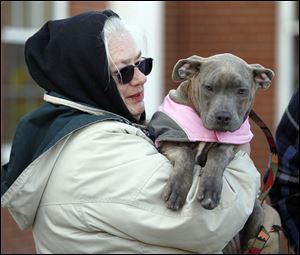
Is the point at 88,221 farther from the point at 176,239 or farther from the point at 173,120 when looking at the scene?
the point at 173,120

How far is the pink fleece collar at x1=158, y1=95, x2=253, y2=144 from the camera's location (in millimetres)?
3117

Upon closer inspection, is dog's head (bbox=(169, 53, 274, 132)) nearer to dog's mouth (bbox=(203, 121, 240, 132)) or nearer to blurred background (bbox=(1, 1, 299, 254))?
dog's mouth (bbox=(203, 121, 240, 132))

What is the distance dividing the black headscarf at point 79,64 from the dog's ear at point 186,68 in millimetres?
274

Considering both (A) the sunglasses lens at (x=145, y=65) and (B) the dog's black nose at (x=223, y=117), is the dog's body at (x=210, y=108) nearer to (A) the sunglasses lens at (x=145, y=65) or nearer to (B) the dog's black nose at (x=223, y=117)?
(B) the dog's black nose at (x=223, y=117)

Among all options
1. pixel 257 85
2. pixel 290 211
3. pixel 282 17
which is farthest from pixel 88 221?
pixel 282 17

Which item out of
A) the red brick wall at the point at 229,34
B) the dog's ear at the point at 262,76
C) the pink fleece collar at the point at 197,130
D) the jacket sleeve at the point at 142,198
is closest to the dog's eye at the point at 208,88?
the pink fleece collar at the point at 197,130

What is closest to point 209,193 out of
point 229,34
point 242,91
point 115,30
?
point 242,91

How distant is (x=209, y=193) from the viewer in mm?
2883

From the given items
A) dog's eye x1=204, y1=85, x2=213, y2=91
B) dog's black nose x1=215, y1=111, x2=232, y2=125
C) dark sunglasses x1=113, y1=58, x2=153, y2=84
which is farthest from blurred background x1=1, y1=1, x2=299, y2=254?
dog's black nose x1=215, y1=111, x2=232, y2=125

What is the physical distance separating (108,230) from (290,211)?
4.56 feet

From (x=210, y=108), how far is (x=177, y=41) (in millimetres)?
4983

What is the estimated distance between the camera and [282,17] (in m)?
7.68

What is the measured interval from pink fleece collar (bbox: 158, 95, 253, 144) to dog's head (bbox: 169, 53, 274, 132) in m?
0.04

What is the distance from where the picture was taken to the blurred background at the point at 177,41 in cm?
736
